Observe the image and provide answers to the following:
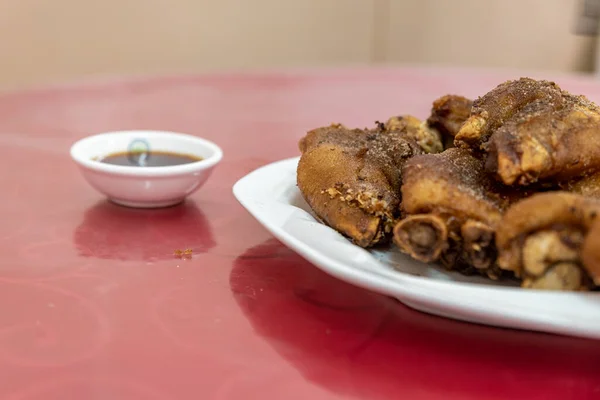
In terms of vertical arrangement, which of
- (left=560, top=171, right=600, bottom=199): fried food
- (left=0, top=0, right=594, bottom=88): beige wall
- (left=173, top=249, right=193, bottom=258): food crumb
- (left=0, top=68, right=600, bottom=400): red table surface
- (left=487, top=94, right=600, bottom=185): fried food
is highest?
(left=487, top=94, right=600, bottom=185): fried food

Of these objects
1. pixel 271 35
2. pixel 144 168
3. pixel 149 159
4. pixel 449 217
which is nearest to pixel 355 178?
pixel 449 217

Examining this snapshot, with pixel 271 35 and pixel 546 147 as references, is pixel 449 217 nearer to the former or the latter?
pixel 546 147

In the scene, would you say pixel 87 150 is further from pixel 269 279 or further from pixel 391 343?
pixel 391 343

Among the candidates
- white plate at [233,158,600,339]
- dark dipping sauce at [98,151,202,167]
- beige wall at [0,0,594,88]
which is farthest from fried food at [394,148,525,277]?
beige wall at [0,0,594,88]

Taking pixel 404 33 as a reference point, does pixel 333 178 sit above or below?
above

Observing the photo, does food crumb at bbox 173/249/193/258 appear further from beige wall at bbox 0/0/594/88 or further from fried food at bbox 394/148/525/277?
beige wall at bbox 0/0/594/88

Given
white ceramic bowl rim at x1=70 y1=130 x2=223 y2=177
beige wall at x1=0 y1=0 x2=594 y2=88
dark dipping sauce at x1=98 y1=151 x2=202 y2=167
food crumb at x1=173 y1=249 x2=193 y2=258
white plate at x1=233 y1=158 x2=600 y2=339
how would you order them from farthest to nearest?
beige wall at x1=0 y1=0 x2=594 y2=88 → dark dipping sauce at x1=98 y1=151 x2=202 y2=167 → white ceramic bowl rim at x1=70 y1=130 x2=223 y2=177 → food crumb at x1=173 y1=249 x2=193 y2=258 → white plate at x1=233 y1=158 x2=600 y2=339

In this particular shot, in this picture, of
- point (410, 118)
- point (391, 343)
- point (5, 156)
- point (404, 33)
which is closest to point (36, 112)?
point (5, 156)
